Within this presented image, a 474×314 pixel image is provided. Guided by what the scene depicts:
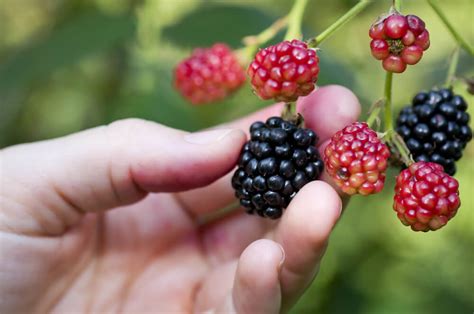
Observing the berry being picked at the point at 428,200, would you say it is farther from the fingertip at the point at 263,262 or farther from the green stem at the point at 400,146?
the fingertip at the point at 263,262

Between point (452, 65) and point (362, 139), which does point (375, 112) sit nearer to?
point (362, 139)

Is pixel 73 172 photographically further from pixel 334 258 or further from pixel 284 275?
pixel 334 258

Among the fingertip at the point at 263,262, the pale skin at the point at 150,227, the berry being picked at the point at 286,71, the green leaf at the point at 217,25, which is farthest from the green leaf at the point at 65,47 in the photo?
the fingertip at the point at 263,262

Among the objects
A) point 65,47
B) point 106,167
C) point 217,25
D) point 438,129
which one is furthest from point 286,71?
point 65,47

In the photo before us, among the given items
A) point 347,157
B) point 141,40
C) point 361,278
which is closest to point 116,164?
point 347,157

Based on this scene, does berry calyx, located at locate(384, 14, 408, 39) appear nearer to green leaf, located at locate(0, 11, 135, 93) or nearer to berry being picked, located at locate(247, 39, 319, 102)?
berry being picked, located at locate(247, 39, 319, 102)
